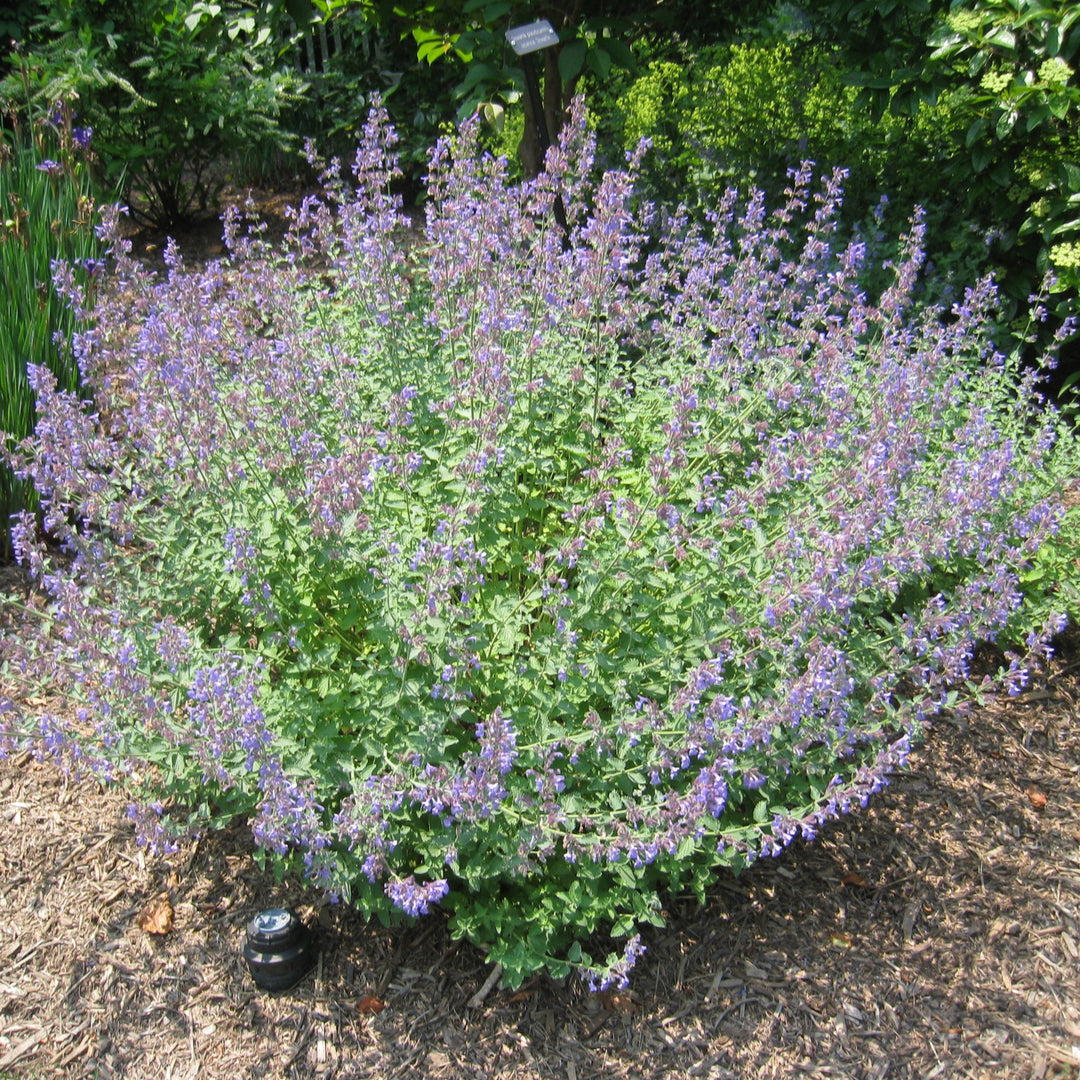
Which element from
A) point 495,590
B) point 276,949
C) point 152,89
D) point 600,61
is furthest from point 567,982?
point 152,89

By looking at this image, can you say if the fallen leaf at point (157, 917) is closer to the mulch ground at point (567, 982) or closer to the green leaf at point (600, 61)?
the mulch ground at point (567, 982)

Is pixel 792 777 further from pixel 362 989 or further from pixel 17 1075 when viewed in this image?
pixel 17 1075

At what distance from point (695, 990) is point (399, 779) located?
113 centimetres

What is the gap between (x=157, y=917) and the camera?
2.97 m

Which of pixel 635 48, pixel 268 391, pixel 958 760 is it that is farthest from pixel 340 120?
pixel 958 760

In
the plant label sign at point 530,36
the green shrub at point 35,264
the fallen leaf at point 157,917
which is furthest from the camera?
the plant label sign at point 530,36

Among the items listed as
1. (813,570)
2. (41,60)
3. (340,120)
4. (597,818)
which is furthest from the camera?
(340,120)

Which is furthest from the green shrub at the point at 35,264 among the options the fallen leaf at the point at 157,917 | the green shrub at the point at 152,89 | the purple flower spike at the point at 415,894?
the purple flower spike at the point at 415,894

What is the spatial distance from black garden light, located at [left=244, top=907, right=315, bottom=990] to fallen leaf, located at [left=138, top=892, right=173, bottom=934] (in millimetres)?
344

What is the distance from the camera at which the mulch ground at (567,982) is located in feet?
8.70

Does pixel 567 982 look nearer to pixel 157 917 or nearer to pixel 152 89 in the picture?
pixel 157 917

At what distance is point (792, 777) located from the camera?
9.46ft

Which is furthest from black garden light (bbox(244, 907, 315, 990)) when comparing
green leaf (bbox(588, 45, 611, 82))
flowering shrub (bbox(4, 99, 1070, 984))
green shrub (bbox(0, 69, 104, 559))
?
green leaf (bbox(588, 45, 611, 82))

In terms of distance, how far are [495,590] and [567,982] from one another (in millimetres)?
1132
